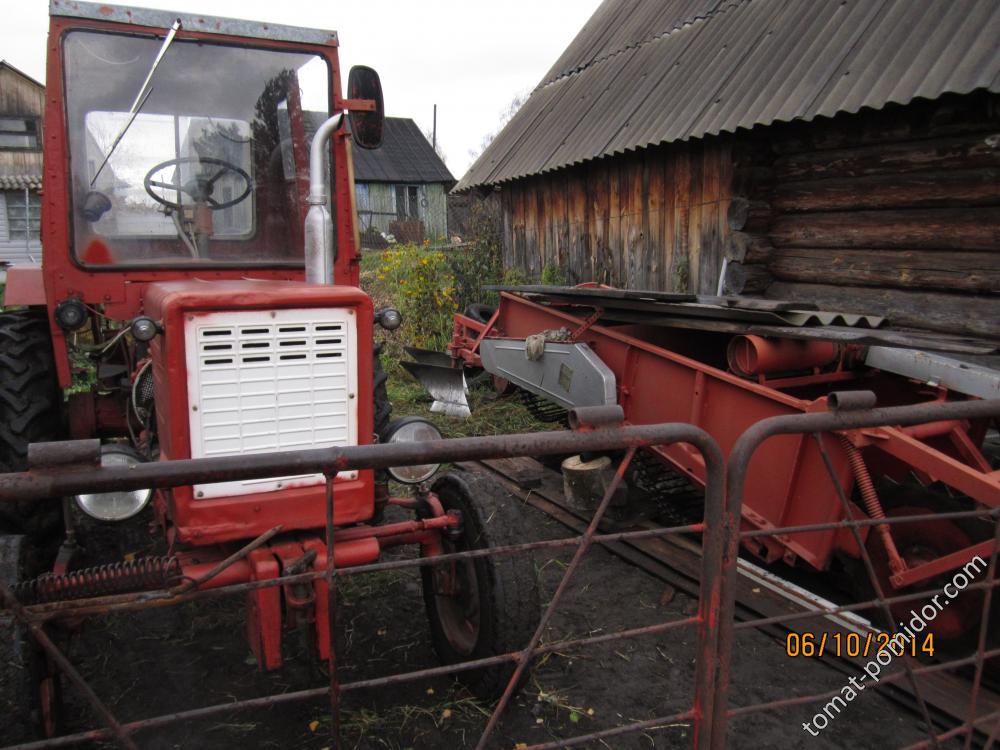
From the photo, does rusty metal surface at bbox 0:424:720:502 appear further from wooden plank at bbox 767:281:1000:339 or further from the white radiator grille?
wooden plank at bbox 767:281:1000:339

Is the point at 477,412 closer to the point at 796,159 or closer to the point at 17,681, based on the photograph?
the point at 796,159

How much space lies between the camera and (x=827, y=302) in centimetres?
607

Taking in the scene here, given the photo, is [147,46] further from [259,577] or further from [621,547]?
[621,547]

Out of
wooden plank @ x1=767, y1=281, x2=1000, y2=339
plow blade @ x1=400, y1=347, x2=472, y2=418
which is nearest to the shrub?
plow blade @ x1=400, y1=347, x2=472, y2=418

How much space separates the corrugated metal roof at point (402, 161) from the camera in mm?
29641

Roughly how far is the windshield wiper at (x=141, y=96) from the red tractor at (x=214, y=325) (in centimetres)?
1

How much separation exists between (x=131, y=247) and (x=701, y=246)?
17.3 feet

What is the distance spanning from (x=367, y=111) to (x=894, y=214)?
163 inches

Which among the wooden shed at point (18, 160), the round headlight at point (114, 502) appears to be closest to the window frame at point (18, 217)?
the wooden shed at point (18, 160)

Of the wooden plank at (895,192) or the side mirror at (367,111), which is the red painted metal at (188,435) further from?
the wooden plank at (895,192)

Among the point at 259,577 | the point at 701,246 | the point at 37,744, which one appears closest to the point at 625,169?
the point at 701,246

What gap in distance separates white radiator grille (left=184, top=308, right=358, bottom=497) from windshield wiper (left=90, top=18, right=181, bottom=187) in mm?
1324

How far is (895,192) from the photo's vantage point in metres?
5.45
